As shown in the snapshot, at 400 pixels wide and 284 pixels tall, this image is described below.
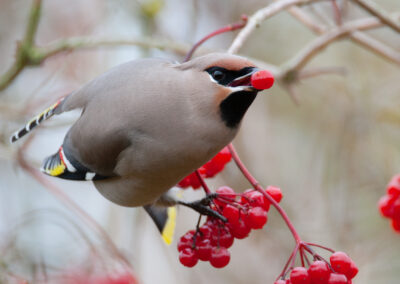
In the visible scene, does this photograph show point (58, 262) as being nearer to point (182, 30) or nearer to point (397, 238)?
point (182, 30)

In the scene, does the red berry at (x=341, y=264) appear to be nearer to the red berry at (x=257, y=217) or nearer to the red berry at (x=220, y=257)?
the red berry at (x=257, y=217)

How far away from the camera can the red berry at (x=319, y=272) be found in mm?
1628

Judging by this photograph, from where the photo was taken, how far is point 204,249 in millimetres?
1966

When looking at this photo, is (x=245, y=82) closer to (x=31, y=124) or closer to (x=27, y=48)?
(x=31, y=124)

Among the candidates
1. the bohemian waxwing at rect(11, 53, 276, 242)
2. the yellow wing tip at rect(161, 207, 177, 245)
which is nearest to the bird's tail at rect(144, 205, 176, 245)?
the yellow wing tip at rect(161, 207, 177, 245)

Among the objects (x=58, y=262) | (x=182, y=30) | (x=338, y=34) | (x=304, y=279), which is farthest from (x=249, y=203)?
(x=182, y=30)

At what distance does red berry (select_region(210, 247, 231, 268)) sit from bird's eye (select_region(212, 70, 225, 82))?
544 mm

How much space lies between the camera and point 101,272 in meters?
2.70

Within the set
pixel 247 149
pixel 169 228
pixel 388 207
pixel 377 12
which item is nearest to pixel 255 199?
pixel 388 207

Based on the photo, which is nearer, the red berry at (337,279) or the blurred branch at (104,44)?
the red berry at (337,279)

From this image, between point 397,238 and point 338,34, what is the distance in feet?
5.04

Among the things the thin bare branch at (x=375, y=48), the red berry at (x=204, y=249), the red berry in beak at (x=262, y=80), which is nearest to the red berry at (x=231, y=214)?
the red berry at (x=204, y=249)

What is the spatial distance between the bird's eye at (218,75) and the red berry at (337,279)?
0.64 metres

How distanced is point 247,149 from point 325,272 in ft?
7.19
